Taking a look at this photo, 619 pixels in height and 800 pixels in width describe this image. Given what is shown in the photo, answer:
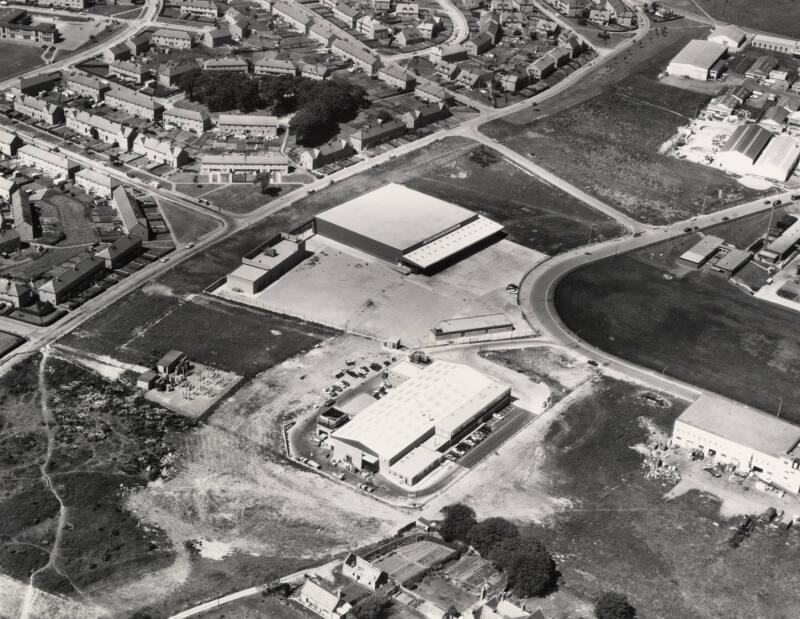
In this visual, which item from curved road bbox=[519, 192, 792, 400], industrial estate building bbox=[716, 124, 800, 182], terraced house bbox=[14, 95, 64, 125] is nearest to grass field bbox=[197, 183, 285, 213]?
terraced house bbox=[14, 95, 64, 125]

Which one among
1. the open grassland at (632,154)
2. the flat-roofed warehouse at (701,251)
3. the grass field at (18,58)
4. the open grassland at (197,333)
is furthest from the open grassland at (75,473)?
the grass field at (18,58)

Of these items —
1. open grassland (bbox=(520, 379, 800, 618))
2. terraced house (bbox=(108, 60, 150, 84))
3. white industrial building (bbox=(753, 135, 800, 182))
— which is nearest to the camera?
open grassland (bbox=(520, 379, 800, 618))

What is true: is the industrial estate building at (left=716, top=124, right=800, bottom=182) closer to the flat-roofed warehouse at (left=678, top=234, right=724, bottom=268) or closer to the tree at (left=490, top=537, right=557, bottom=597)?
the flat-roofed warehouse at (left=678, top=234, right=724, bottom=268)

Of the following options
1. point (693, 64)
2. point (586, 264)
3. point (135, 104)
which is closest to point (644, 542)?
point (586, 264)

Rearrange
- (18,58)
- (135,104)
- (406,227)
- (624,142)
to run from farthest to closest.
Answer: (18,58) → (135,104) → (624,142) → (406,227)

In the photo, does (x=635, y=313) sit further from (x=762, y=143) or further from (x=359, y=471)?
(x=762, y=143)

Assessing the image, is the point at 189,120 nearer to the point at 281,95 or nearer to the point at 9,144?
the point at 281,95

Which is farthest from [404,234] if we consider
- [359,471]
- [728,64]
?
[728,64]
